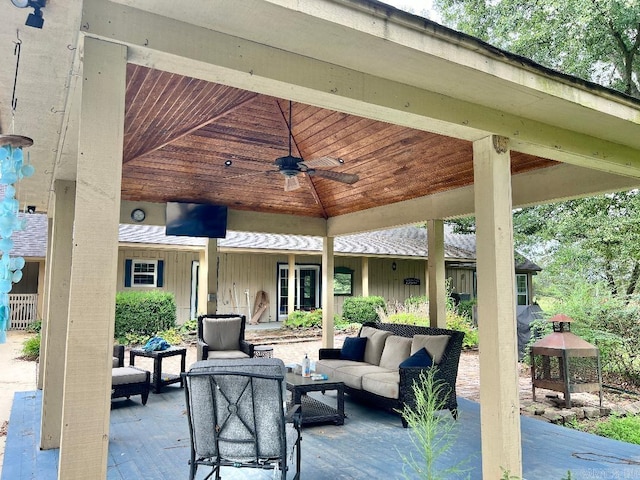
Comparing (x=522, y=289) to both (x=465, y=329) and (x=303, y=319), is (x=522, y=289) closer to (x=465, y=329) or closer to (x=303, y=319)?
(x=465, y=329)

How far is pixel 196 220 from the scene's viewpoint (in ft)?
23.7

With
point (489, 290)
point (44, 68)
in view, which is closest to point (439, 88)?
point (489, 290)

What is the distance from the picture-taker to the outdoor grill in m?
5.84

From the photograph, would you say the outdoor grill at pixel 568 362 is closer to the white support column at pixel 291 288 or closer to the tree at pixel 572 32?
the tree at pixel 572 32

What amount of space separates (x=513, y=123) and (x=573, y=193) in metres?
2.42

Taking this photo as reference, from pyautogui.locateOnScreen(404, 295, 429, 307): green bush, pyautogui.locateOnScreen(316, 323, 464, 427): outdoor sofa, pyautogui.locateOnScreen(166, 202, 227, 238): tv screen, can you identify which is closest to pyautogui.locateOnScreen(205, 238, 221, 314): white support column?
pyautogui.locateOnScreen(166, 202, 227, 238): tv screen

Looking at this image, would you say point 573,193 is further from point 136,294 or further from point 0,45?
point 136,294

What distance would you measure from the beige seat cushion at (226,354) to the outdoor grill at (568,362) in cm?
436

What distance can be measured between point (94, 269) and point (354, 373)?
4.58 m

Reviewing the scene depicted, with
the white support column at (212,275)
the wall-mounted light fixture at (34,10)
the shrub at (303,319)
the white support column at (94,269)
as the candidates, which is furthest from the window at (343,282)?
the wall-mounted light fixture at (34,10)

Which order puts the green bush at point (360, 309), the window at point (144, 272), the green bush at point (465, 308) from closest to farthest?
1. the window at point (144, 272)
2. the green bush at point (465, 308)
3. the green bush at point (360, 309)

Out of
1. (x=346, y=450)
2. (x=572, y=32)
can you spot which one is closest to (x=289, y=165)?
(x=346, y=450)

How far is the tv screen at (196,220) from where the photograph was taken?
23.3ft

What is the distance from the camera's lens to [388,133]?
542 cm
